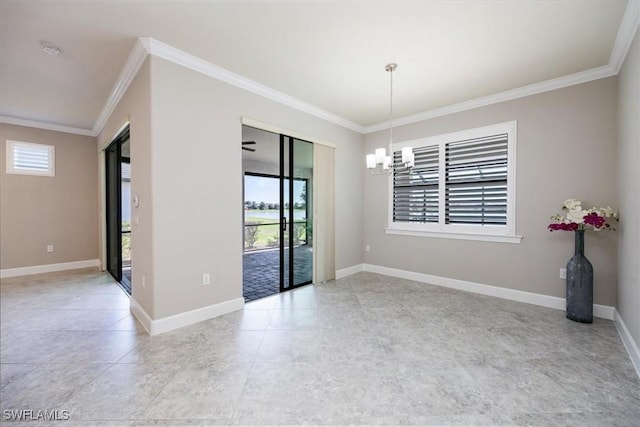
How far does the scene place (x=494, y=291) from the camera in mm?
3730

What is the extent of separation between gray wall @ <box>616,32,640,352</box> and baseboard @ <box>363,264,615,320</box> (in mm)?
220

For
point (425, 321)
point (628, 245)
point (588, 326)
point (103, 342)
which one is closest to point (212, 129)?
point (103, 342)

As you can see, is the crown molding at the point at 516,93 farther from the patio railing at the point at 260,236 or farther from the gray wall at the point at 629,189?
the patio railing at the point at 260,236

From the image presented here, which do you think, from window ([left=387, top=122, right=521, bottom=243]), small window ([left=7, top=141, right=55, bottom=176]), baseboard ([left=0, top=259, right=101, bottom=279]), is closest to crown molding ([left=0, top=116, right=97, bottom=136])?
Result: small window ([left=7, top=141, right=55, bottom=176])

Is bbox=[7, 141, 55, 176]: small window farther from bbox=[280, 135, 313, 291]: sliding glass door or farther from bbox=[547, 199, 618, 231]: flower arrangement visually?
bbox=[547, 199, 618, 231]: flower arrangement

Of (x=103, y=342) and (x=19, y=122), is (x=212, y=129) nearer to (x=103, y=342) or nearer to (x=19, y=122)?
(x=103, y=342)

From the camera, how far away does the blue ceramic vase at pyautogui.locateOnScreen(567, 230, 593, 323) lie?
111 inches

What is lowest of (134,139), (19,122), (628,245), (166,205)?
(628,245)

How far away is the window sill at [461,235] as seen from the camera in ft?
11.8

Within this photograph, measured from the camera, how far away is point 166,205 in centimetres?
267

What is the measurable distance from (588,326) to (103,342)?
481 cm

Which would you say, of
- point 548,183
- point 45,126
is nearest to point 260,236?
point 45,126

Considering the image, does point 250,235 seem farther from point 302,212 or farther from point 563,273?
point 563,273

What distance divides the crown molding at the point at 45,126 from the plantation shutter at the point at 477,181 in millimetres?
6988
